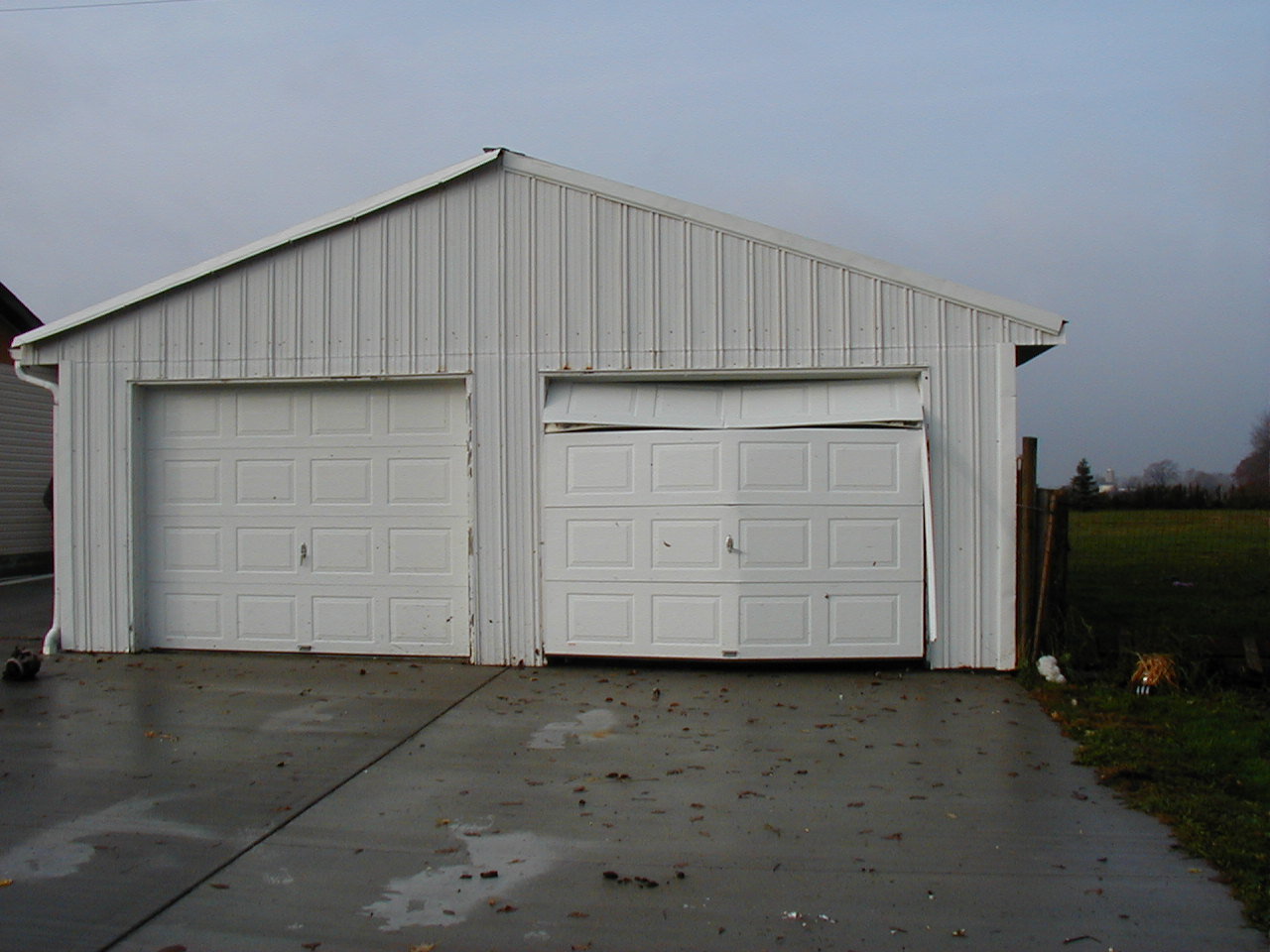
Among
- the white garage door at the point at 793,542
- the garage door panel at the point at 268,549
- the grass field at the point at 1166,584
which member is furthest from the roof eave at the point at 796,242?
the garage door panel at the point at 268,549

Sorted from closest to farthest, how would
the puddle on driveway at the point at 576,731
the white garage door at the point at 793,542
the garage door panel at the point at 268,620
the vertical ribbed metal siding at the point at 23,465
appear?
1. the puddle on driveway at the point at 576,731
2. the white garage door at the point at 793,542
3. the garage door panel at the point at 268,620
4. the vertical ribbed metal siding at the point at 23,465

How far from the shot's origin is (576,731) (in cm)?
675

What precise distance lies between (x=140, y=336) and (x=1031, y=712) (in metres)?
7.90

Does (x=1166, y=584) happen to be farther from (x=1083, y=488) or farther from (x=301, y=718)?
(x=301, y=718)

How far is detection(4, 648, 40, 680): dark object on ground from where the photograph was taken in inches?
323

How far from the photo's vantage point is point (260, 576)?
9.38 metres

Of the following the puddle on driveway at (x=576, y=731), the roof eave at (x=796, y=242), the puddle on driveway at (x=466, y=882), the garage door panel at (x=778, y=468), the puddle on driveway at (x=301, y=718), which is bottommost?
the puddle on driveway at (x=466, y=882)

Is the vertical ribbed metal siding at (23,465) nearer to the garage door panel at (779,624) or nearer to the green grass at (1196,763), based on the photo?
the garage door panel at (779,624)

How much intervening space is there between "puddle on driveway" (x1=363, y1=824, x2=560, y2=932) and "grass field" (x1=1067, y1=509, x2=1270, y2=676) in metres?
5.19

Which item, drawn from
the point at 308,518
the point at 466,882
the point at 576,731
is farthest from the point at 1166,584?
the point at 466,882

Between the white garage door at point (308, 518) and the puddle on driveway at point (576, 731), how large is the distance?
7.46ft

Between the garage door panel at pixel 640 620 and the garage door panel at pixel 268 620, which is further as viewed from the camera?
the garage door panel at pixel 268 620

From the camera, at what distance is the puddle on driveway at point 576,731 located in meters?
6.46

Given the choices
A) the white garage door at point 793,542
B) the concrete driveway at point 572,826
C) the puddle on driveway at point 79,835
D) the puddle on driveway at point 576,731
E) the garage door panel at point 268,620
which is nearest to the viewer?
the concrete driveway at point 572,826
